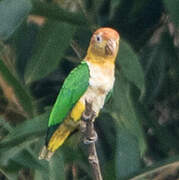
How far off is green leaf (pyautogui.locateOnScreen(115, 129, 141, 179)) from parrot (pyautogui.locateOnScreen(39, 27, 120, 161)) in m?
0.56

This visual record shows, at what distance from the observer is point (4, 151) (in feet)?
8.66

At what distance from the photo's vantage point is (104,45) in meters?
2.06

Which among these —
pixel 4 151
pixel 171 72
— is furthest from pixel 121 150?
pixel 171 72

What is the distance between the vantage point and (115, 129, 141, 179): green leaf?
274cm

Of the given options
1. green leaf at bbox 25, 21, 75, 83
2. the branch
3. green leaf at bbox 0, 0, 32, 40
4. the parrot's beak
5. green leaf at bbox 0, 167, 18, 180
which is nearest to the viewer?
the branch

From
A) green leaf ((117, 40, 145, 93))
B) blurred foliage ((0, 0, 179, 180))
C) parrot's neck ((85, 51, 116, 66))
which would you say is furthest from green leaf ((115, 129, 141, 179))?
parrot's neck ((85, 51, 116, 66))

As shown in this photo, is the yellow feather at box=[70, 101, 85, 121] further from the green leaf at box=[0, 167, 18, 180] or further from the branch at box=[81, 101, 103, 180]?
Answer: the green leaf at box=[0, 167, 18, 180]

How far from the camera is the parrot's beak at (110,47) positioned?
2027 millimetres

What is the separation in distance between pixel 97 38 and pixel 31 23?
1.11m

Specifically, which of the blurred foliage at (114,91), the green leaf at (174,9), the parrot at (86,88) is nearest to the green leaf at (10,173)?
the blurred foliage at (114,91)

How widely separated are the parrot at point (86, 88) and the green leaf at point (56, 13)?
1.93 ft

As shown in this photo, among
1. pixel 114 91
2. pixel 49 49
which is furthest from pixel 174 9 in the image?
pixel 49 49

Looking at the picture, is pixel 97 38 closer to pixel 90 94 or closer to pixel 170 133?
pixel 90 94

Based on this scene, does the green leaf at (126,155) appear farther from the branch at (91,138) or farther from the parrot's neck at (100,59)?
the branch at (91,138)
